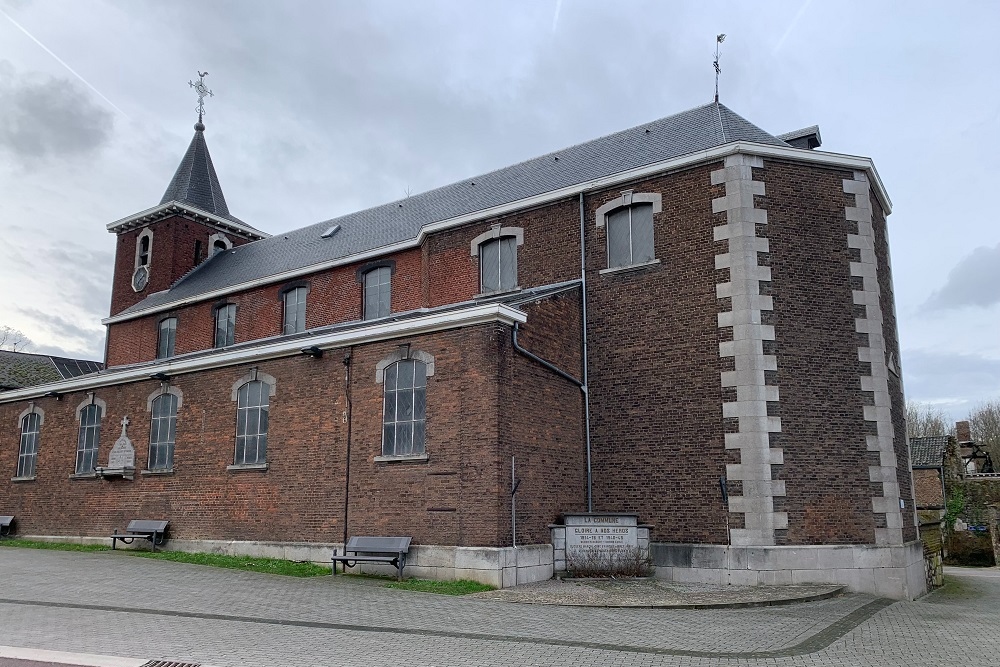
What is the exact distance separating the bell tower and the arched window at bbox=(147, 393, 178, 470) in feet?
33.0

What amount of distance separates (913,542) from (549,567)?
7573 mm

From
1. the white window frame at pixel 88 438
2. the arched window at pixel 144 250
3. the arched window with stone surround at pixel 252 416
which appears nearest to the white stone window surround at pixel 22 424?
the white window frame at pixel 88 438

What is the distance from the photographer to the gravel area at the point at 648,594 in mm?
12836

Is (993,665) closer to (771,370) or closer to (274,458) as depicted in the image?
(771,370)

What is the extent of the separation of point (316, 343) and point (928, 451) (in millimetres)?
33951

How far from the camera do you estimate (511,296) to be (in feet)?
61.9

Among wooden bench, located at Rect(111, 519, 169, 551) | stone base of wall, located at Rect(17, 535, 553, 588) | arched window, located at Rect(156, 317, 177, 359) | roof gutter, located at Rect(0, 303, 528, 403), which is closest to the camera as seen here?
stone base of wall, located at Rect(17, 535, 553, 588)

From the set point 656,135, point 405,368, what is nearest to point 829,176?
point 656,135

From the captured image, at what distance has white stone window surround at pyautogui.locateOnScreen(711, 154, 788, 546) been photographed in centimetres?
1553

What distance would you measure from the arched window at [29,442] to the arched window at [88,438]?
1976mm

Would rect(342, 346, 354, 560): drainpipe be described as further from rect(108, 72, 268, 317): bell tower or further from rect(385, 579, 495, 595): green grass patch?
rect(108, 72, 268, 317): bell tower

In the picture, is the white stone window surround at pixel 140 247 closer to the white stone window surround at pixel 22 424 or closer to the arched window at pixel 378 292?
the white stone window surround at pixel 22 424

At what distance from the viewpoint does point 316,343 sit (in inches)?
691

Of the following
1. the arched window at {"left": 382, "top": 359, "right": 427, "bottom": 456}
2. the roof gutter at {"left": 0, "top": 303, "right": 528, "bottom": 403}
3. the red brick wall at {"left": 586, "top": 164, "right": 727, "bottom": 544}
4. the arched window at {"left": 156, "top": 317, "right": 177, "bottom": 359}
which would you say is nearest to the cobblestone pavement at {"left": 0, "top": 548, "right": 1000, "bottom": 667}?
the arched window at {"left": 382, "top": 359, "right": 427, "bottom": 456}
